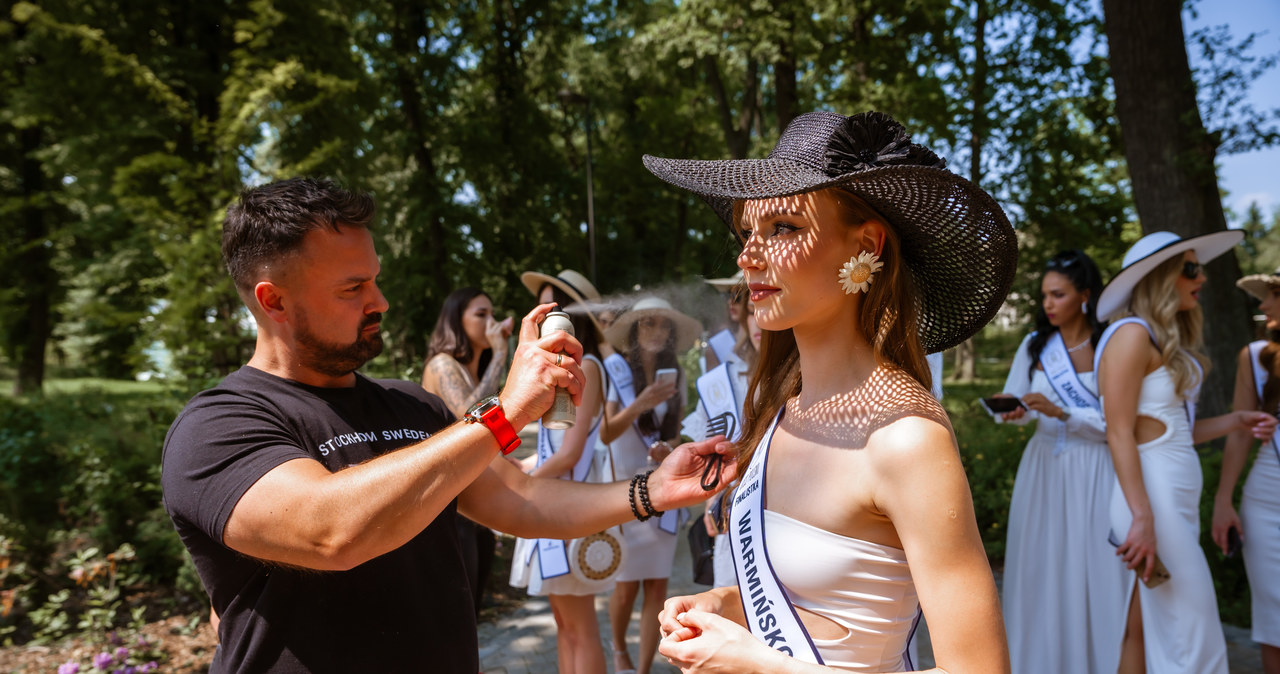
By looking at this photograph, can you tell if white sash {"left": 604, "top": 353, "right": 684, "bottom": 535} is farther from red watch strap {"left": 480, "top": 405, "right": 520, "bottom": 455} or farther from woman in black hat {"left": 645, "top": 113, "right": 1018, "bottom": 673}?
red watch strap {"left": 480, "top": 405, "right": 520, "bottom": 455}

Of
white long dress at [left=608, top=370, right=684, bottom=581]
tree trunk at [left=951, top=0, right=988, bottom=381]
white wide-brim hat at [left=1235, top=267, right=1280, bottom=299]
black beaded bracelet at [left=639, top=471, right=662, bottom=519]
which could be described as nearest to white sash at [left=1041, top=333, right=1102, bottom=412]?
white wide-brim hat at [left=1235, top=267, right=1280, bottom=299]

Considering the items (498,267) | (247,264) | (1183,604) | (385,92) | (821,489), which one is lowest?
(1183,604)

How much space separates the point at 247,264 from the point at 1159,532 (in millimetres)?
4063

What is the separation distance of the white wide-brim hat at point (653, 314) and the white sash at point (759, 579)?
2450 mm

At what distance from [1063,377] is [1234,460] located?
128 centimetres

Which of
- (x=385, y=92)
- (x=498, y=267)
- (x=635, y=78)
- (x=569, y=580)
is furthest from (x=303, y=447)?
A: (x=635, y=78)

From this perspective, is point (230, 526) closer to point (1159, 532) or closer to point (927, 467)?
point (927, 467)

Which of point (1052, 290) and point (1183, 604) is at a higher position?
point (1052, 290)

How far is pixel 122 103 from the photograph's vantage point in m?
9.16

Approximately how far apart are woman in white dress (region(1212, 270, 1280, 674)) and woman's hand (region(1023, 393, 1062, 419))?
124 centimetres

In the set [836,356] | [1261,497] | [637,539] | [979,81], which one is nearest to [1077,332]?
[1261,497]

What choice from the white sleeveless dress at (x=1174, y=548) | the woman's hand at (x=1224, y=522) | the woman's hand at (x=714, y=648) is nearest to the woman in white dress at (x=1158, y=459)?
the white sleeveless dress at (x=1174, y=548)

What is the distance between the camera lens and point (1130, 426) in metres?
3.55

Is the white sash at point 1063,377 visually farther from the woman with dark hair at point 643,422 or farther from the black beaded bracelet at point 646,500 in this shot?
the black beaded bracelet at point 646,500
